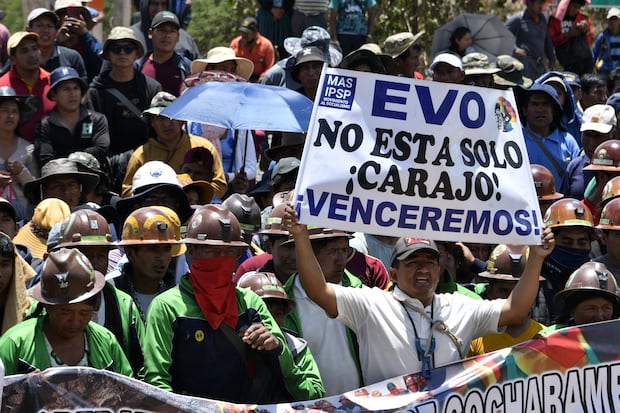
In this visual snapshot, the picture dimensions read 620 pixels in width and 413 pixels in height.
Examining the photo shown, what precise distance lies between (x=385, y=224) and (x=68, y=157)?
4.41 m

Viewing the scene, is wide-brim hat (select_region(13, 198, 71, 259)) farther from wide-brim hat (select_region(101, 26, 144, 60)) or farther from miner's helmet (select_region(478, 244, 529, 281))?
wide-brim hat (select_region(101, 26, 144, 60))

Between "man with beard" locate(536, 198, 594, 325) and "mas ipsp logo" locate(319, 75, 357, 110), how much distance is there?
2.96m

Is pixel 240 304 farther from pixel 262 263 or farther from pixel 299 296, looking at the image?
pixel 262 263

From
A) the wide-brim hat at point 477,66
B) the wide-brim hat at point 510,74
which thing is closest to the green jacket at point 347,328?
the wide-brim hat at point 477,66

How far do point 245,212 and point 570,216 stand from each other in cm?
240

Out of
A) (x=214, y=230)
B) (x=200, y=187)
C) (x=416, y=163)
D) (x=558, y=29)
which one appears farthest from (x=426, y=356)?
(x=558, y=29)

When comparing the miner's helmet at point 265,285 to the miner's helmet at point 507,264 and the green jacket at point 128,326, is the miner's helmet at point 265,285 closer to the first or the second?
the green jacket at point 128,326

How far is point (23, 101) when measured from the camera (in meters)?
11.6

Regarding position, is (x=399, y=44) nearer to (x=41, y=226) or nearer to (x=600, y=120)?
(x=600, y=120)

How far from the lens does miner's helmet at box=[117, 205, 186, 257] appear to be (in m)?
8.59

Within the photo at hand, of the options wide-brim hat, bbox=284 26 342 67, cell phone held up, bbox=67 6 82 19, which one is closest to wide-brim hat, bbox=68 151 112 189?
wide-brim hat, bbox=284 26 342 67

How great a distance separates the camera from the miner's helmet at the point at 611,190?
34.7 ft

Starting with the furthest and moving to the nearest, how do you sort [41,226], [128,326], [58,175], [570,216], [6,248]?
[58,175] < [570,216] < [41,226] < [6,248] < [128,326]

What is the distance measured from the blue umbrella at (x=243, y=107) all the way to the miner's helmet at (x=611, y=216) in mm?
2721
